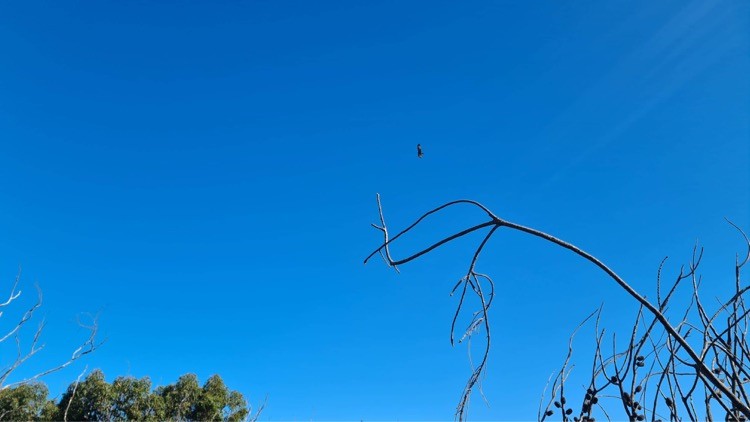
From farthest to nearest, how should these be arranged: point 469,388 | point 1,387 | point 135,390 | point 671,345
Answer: point 135,390, point 1,387, point 671,345, point 469,388

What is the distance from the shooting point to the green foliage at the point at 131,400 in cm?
3516

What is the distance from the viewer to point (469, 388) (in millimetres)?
1790

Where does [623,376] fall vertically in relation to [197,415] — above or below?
below

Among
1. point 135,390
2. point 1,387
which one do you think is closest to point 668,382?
point 1,387

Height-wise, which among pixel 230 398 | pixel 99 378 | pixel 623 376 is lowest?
pixel 623 376

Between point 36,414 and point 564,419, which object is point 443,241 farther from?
point 36,414

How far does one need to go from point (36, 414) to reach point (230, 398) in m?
13.2

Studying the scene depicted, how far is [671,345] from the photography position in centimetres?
212

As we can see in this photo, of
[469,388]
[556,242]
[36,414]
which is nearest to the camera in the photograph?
[556,242]

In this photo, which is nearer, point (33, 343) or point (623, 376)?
point (623, 376)

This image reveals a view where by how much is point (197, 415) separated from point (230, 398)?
106 inches

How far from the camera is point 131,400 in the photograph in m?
37.3

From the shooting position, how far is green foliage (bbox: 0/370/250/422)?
35.2 m

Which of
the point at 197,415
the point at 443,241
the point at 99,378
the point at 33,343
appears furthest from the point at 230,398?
the point at 443,241
